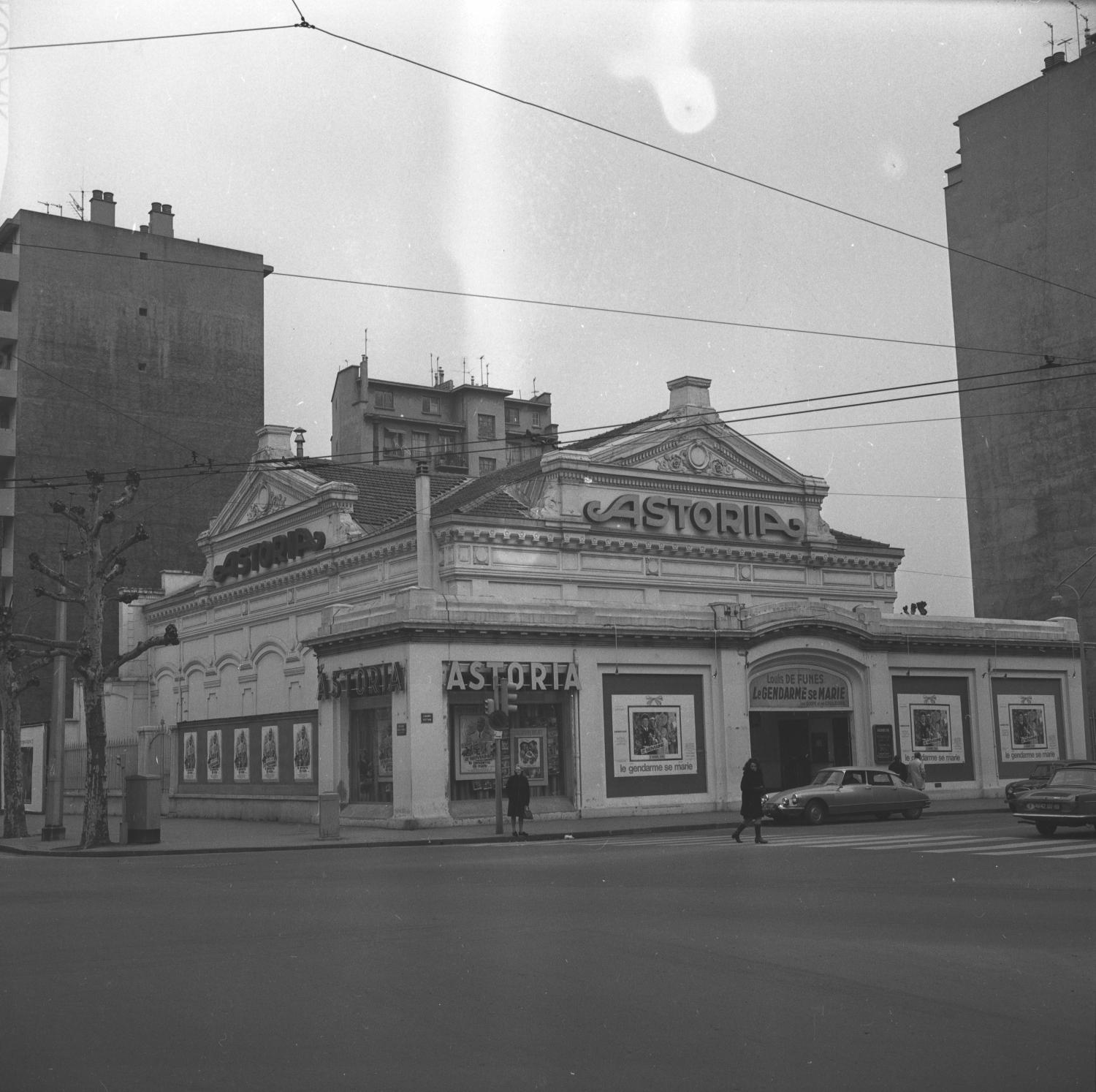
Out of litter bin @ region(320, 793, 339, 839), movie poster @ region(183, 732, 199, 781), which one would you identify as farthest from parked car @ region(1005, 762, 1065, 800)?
movie poster @ region(183, 732, 199, 781)

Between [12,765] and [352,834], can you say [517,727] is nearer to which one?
[352,834]

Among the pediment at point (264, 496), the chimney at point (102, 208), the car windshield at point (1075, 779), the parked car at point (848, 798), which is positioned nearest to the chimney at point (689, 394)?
the pediment at point (264, 496)

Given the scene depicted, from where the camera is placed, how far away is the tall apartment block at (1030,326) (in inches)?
2142

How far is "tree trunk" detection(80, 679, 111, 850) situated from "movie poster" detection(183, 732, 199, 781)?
13933 millimetres

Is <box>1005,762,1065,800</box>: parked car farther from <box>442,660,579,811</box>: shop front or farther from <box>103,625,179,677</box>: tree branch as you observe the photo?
<box>103,625,179,677</box>: tree branch

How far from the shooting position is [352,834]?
2947 centimetres

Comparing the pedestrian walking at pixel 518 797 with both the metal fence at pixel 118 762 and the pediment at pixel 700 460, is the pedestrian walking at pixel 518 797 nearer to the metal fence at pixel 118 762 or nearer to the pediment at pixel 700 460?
the pediment at pixel 700 460

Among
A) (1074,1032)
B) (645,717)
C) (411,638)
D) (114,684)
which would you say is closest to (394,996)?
(1074,1032)

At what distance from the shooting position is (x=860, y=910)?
527 inches

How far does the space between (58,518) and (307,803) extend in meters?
27.2

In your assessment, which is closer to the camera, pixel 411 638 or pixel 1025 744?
pixel 411 638

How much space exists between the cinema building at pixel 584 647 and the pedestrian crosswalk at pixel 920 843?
5.90 m

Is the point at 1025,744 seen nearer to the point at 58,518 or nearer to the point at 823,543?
the point at 823,543

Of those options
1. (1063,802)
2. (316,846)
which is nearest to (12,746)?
(316,846)
